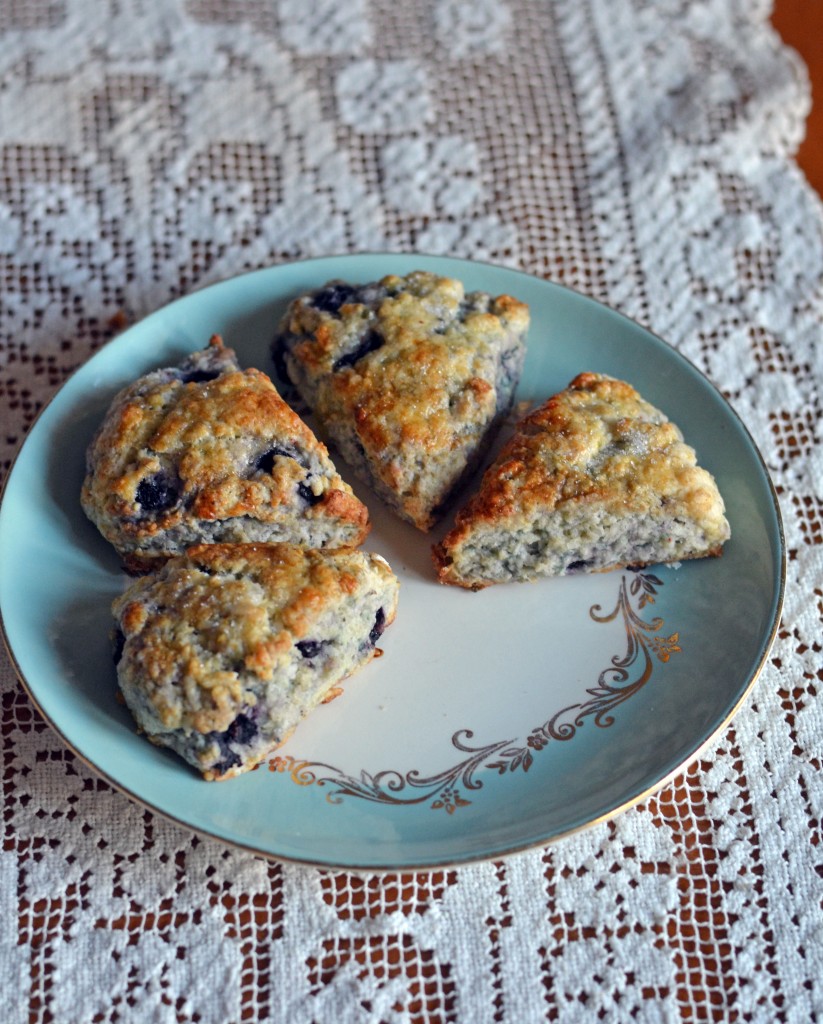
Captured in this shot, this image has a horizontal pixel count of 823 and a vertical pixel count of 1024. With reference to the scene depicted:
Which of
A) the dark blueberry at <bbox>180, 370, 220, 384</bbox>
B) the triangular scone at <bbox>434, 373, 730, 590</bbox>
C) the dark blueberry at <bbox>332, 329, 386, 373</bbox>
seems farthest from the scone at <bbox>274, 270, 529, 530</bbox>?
the dark blueberry at <bbox>180, 370, 220, 384</bbox>

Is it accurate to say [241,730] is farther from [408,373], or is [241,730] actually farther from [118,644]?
[408,373]

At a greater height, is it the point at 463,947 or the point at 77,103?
the point at 77,103

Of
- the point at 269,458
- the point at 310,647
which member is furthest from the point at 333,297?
the point at 310,647

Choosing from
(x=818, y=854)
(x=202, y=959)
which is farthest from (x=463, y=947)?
(x=818, y=854)

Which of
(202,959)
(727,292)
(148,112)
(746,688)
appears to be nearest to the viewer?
(202,959)

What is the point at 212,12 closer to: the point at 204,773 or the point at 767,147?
the point at 767,147

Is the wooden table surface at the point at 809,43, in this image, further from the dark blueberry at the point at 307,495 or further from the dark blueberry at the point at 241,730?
the dark blueberry at the point at 241,730
